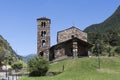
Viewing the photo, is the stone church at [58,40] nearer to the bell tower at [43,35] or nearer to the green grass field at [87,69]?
the bell tower at [43,35]

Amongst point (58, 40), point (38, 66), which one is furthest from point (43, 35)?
point (38, 66)

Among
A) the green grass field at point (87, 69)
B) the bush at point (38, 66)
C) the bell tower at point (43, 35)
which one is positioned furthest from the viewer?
the bell tower at point (43, 35)

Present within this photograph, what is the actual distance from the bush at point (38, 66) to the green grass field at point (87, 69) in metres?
2.40

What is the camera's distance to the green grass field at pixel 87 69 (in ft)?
192

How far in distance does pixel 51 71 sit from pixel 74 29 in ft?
101

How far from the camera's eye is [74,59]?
7681 cm

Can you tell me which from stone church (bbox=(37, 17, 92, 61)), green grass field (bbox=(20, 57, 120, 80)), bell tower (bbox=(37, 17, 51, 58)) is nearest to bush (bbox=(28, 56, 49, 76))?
green grass field (bbox=(20, 57, 120, 80))

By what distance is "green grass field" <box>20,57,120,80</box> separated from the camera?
5847 cm

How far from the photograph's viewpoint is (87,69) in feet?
220

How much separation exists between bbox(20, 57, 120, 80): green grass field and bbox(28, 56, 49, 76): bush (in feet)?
7.86

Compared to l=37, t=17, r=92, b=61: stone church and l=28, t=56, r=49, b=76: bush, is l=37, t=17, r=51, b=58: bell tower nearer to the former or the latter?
l=37, t=17, r=92, b=61: stone church

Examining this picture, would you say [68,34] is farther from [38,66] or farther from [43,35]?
[38,66]

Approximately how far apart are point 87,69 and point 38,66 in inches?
418

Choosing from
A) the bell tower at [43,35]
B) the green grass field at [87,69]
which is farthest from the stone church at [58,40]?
the green grass field at [87,69]
